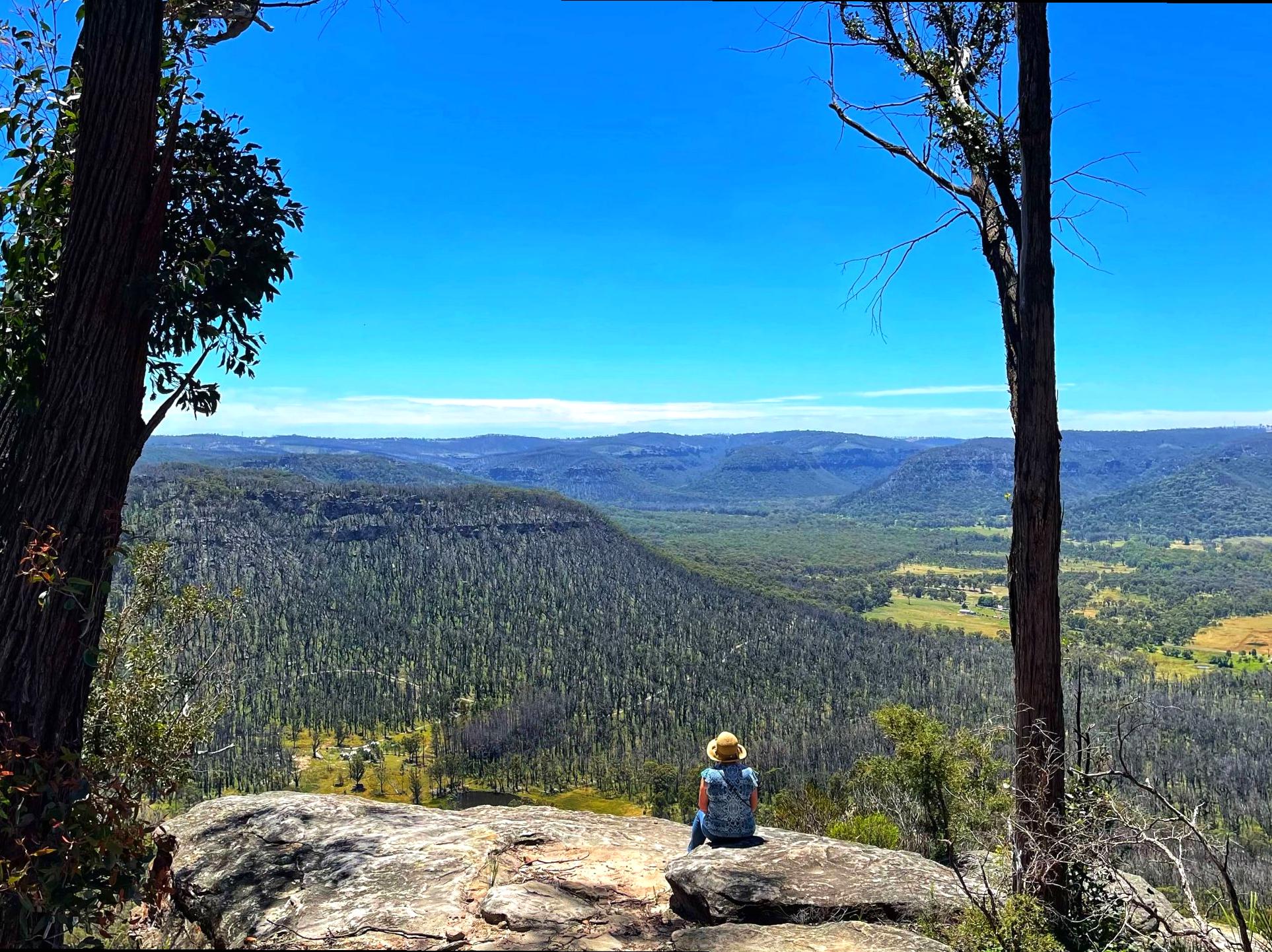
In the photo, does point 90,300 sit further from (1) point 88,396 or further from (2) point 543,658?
(2) point 543,658

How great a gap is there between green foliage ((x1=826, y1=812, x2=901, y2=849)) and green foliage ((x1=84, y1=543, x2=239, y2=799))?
66.8 feet

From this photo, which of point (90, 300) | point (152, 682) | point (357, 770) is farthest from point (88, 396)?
point (357, 770)

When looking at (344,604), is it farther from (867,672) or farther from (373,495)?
(867,672)

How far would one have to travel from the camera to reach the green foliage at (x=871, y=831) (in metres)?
23.7

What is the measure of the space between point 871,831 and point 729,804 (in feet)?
67.5

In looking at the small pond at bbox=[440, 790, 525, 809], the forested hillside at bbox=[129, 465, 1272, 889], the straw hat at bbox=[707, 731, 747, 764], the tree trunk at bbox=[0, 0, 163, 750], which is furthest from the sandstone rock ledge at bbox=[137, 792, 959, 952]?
the small pond at bbox=[440, 790, 525, 809]

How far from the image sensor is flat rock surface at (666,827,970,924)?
6.00 meters

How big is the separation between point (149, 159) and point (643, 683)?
381 feet

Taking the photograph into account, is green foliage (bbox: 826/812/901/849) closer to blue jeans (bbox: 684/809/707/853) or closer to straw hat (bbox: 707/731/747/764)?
blue jeans (bbox: 684/809/707/853)

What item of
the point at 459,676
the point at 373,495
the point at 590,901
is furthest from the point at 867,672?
the point at 373,495

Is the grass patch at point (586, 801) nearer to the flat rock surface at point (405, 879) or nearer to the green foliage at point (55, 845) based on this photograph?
the flat rock surface at point (405, 879)

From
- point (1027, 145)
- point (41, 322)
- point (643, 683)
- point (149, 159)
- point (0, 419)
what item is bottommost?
point (643, 683)

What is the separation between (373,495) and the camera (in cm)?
19450

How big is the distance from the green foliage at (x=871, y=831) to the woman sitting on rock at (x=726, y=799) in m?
18.8
